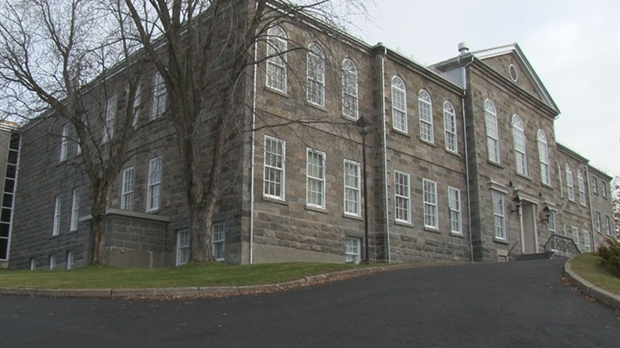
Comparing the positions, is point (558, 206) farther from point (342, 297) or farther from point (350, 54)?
point (342, 297)

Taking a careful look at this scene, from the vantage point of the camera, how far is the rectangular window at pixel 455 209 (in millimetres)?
28859

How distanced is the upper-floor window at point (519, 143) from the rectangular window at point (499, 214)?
129 inches

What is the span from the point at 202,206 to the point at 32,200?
20.0 meters

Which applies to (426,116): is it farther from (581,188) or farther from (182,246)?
(581,188)

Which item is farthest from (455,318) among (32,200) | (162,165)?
(32,200)

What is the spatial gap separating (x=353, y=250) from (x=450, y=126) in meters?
9.45

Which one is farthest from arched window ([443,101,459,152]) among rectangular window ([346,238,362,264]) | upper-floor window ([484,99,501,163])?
rectangular window ([346,238,362,264])

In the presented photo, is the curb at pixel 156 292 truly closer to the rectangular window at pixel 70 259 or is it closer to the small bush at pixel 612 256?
the small bush at pixel 612 256

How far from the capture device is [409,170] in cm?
2708

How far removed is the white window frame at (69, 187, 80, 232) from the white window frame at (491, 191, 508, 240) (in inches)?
757

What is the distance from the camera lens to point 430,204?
91.2ft

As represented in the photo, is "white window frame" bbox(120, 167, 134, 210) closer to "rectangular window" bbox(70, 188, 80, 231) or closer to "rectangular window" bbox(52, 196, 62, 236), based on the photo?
"rectangular window" bbox(70, 188, 80, 231)

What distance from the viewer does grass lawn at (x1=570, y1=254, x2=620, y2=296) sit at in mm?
12212

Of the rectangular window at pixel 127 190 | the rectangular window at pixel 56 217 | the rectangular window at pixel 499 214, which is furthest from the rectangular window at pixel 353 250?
the rectangular window at pixel 56 217
